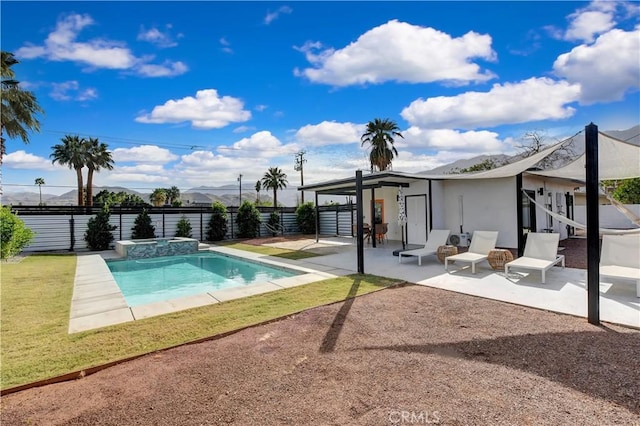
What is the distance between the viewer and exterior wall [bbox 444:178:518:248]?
35.7 feet

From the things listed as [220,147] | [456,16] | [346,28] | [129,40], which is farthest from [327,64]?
[220,147]

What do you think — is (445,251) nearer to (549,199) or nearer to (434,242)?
(434,242)

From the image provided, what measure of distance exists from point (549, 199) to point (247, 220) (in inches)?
570

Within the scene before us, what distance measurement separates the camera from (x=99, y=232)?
14477 mm

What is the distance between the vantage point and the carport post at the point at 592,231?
165 inches

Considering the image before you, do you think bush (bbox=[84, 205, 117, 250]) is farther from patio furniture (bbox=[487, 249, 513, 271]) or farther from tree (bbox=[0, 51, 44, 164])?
patio furniture (bbox=[487, 249, 513, 271])

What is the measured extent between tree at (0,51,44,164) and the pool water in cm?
813

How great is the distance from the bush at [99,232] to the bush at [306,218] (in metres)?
9.93

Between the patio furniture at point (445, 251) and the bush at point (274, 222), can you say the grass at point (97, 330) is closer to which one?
the patio furniture at point (445, 251)

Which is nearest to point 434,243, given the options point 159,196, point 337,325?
point 337,325

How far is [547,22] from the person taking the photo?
8.57m

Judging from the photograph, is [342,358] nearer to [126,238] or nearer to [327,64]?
[327,64]

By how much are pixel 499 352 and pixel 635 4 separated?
336 inches

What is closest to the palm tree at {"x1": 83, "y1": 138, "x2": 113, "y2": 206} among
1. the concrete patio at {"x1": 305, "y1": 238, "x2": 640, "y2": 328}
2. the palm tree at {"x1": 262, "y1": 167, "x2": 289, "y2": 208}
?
the palm tree at {"x1": 262, "y1": 167, "x2": 289, "y2": 208}
